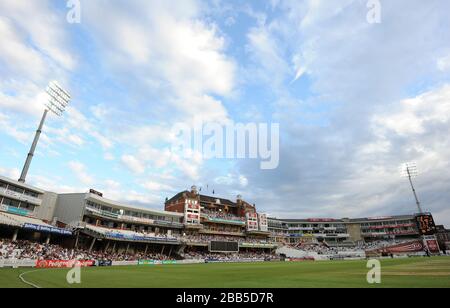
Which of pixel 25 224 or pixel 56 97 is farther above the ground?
pixel 56 97

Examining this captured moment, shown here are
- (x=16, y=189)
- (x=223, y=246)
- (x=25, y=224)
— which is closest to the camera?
(x=25, y=224)

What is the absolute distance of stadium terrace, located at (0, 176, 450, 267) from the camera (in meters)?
48.6

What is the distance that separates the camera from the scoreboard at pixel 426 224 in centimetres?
7306

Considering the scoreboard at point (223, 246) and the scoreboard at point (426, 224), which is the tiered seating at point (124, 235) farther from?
the scoreboard at point (426, 224)

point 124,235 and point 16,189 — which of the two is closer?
point 16,189

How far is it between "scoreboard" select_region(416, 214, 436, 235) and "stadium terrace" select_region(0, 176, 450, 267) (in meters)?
0.22

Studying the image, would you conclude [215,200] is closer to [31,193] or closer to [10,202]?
[31,193]

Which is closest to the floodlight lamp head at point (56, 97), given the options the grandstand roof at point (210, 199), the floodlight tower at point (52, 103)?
the floodlight tower at point (52, 103)

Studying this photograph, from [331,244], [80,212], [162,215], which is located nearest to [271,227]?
[331,244]

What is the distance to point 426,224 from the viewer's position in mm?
73812

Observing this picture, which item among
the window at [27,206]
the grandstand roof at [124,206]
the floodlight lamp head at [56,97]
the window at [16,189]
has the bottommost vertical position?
the window at [27,206]

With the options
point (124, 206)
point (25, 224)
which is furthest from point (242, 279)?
point (124, 206)

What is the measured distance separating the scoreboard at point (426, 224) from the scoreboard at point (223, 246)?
51.4 metres

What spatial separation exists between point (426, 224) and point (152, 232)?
7393 cm
